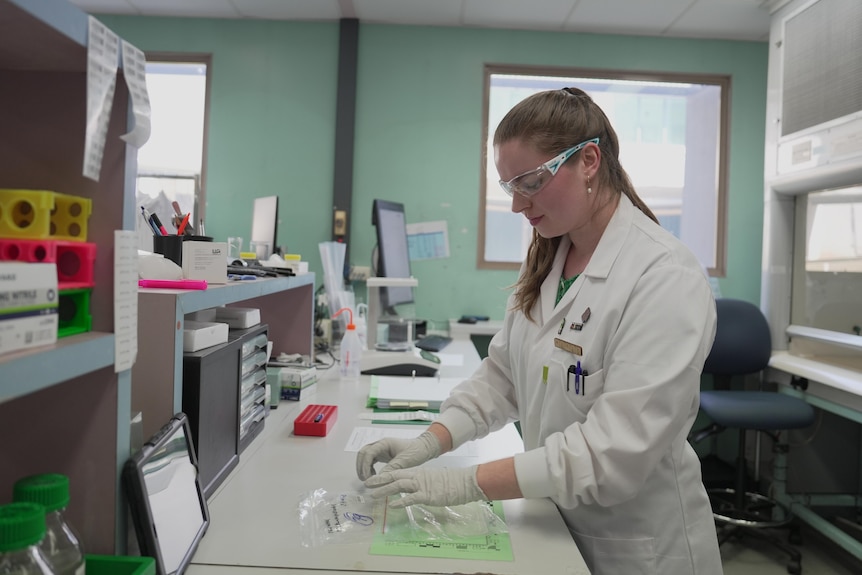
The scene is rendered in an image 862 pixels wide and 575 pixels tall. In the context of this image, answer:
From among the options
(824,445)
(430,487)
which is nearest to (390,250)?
(430,487)

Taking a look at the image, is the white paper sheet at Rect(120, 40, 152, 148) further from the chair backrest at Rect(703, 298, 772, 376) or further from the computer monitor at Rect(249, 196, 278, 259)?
the chair backrest at Rect(703, 298, 772, 376)

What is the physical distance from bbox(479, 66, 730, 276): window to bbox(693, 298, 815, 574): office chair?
71 centimetres

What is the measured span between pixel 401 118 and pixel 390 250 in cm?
125

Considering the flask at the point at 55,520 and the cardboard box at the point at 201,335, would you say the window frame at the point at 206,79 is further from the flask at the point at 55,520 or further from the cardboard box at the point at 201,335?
the flask at the point at 55,520

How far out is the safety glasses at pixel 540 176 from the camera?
1122mm

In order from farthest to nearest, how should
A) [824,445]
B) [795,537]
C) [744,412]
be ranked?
[824,445] → [795,537] → [744,412]

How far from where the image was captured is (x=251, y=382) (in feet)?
4.34

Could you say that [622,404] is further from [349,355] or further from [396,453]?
[349,355]

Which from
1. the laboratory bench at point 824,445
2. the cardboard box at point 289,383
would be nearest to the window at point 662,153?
the laboratory bench at point 824,445

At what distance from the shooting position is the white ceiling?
314 cm

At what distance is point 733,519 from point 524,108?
2332mm

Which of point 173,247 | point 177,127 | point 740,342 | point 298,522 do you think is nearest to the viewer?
point 298,522

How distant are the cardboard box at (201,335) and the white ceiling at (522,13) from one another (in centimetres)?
267

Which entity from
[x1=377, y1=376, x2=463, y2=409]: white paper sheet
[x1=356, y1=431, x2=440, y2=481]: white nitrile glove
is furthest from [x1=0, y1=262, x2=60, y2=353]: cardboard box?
[x1=377, y1=376, x2=463, y2=409]: white paper sheet
